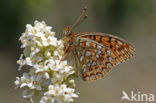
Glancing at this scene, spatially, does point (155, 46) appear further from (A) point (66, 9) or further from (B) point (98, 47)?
(B) point (98, 47)

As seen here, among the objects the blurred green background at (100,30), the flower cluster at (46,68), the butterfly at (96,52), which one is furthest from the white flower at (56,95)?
the blurred green background at (100,30)

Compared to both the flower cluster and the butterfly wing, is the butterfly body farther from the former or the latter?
the flower cluster

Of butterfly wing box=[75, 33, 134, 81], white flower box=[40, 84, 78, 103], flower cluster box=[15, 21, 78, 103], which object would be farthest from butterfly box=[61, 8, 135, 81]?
white flower box=[40, 84, 78, 103]

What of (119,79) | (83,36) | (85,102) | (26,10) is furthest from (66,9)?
(83,36)

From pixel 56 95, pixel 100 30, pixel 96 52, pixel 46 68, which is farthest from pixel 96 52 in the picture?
pixel 100 30

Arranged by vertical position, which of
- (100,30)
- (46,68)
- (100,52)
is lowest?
(46,68)

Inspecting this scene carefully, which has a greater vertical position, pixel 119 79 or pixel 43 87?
pixel 119 79

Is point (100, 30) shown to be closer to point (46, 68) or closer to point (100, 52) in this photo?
point (100, 52)
